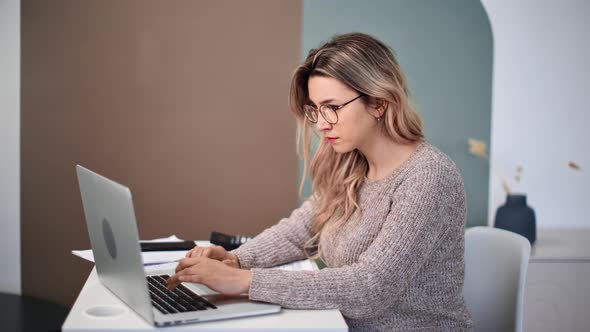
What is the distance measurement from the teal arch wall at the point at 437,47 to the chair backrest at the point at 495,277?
118 centimetres

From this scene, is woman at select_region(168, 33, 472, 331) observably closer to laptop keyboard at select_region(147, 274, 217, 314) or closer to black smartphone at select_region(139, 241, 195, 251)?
laptop keyboard at select_region(147, 274, 217, 314)

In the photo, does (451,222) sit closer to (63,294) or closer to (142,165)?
(142,165)

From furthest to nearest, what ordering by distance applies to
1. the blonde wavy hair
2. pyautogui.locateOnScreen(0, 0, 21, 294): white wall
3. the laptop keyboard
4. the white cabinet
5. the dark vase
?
pyautogui.locateOnScreen(0, 0, 21, 294): white wall, the dark vase, the white cabinet, the blonde wavy hair, the laptop keyboard

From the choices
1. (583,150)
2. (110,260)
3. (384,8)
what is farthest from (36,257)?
(583,150)

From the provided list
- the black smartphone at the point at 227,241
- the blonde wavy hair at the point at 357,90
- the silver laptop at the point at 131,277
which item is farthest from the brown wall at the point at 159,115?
the silver laptop at the point at 131,277

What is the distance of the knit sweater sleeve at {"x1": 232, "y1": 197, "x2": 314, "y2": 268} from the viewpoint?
6.08 ft

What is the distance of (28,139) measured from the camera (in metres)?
2.91

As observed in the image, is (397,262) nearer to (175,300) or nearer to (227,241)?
(175,300)

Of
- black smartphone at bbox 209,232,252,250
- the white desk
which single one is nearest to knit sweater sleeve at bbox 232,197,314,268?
black smartphone at bbox 209,232,252,250

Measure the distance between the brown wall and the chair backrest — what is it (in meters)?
1.26

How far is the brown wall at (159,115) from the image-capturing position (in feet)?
9.38

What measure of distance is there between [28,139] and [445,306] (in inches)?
82.8

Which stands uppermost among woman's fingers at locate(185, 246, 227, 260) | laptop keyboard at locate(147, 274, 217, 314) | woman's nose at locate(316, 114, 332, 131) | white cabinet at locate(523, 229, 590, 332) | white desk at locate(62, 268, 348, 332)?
woman's nose at locate(316, 114, 332, 131)

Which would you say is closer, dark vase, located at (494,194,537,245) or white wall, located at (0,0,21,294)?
dark vase, located at (494,194,537,245)
